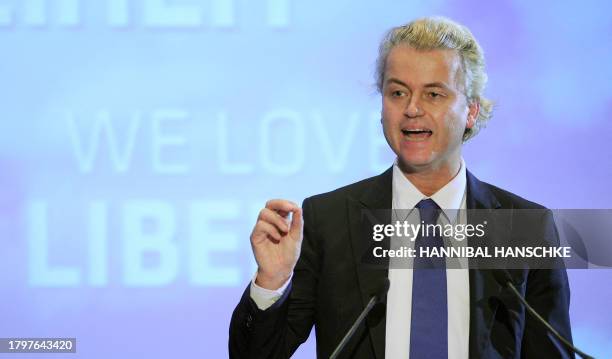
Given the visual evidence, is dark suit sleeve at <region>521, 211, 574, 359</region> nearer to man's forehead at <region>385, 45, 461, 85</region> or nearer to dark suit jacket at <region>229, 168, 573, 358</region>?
dark suit jacket at <region>229, 168, 573, 358</region>

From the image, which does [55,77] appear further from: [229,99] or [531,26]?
[531,26]

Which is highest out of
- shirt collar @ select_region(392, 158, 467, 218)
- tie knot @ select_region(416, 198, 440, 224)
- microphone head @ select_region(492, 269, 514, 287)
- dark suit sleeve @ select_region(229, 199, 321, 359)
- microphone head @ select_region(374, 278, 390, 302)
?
shirt collar @ select_region(392, 158, 467, 218)

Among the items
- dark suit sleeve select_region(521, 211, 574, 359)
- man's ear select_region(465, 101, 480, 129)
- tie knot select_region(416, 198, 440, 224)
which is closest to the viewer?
dark suit sleeve select_region(521, 211, 574, 359)

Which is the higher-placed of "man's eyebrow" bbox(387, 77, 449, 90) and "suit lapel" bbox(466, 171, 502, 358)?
"man's eyebrow" bbox(387, 77, 449, 90)

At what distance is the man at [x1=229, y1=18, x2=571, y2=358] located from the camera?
5.49 feet

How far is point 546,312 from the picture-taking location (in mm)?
1768

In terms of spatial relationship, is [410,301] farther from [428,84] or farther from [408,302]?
[428,84]

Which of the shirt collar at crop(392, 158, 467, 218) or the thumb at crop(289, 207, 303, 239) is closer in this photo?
the thumb at crop(289, 207, 303, 239)

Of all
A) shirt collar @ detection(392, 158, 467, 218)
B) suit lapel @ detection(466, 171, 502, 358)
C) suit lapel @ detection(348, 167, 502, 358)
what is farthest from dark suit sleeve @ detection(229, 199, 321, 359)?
suit lapel @ detection(466, 171, 502, 358)

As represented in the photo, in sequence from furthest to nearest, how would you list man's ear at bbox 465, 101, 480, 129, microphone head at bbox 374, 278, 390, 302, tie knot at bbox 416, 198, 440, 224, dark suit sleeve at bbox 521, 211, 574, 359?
man's ear at bbox 465, 101, 480, 129 < tie knot at bbox 416, 198, 440, 224 < dark suit sleeve at bbox 521, 211, 574, 359 < microphone head at bbox 374, 278, 390, 302

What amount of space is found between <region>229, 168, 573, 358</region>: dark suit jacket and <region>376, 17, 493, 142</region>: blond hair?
244mm

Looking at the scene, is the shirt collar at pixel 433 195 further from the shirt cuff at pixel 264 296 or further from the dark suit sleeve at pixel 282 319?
the shirt cuff at pixel 264 296

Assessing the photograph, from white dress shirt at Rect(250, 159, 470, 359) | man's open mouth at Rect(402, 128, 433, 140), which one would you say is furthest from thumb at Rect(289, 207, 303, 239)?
man's open mouth at Rect(402, 128, 433, 140)

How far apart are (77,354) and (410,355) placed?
135 centimetres
